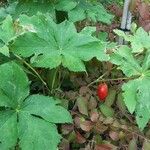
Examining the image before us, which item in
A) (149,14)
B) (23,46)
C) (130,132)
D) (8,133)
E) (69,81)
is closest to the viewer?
(8,133)

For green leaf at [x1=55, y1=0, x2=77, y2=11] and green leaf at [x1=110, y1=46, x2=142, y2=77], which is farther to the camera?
green leaf at [x1=55, y1=0, x2=77, y2=11]

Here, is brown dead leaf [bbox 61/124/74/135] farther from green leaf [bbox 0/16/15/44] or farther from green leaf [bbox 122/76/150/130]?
green leaf [bbox 0/16/15/44]

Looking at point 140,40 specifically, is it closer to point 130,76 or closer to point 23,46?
point 130,76

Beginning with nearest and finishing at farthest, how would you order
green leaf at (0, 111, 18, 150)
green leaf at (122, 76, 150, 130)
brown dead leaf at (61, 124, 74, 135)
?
green leaf at (0, 111, 18, 150)
green leaf at (122, 76, 150, 130)
brown dead leaf at (61, 124, 74, 135)

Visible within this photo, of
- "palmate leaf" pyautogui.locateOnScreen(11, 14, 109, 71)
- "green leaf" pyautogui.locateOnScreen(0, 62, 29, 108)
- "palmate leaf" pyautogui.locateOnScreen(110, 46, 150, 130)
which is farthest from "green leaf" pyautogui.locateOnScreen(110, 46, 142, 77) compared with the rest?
"green leaf" pyautogui.locateOnScreen(0, 62, 29, 108)

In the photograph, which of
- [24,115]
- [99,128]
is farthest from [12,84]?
[99,128]

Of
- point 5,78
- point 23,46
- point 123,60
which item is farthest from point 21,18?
point 123,60

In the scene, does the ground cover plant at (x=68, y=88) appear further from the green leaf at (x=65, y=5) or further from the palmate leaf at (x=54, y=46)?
the green leaf at (x=65, y=5)

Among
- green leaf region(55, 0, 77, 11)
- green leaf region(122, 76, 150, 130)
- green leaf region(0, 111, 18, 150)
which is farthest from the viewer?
green leaf region(55, 0, 77, 11)

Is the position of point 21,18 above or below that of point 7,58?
above
